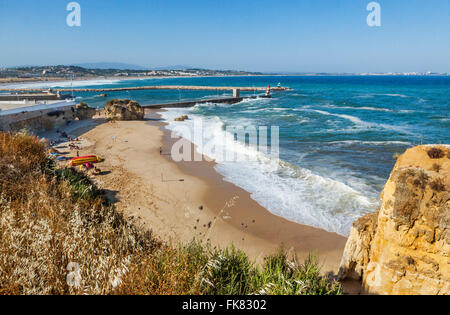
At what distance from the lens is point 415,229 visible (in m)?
4.14

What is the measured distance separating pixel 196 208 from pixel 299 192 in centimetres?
471

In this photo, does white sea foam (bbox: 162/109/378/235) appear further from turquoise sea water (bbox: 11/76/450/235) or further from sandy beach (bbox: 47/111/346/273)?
sandy beach (bbox: 47/111/346/273)

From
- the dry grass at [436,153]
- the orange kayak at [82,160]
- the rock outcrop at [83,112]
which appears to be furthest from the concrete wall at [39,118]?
the dry grass at [436,153]

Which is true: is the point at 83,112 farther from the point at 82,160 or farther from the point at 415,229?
the point at 415,229

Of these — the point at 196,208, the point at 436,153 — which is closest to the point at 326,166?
the point at 196,208

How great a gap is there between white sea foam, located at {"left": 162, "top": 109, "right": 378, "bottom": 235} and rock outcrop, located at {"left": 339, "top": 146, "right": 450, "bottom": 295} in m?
4.52

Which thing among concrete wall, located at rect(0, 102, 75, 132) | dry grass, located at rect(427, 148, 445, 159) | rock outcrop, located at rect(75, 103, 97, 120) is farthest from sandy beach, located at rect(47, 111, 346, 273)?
rock outcrop, located at rect(75, 103, 97, 120)

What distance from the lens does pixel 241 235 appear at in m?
8.64

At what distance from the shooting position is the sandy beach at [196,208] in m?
8.14

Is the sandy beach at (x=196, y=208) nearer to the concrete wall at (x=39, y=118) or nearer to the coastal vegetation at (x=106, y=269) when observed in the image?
the coastal vegetation at (x=106, y=269)

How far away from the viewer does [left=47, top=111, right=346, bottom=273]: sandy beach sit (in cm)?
814

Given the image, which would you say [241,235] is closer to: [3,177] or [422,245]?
[422,245]
